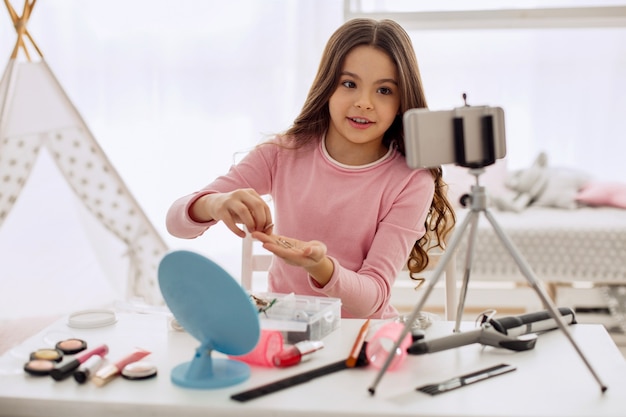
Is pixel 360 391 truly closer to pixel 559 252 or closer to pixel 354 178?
pixel 354 178

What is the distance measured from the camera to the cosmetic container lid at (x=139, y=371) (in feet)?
3.03

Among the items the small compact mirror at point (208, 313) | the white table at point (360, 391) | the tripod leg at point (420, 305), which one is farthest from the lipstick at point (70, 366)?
the tripod leg at point (420, 305)

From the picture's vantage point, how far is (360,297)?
50.6 inches

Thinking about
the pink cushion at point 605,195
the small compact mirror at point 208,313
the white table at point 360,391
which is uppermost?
the small compact mirror at point 208,313

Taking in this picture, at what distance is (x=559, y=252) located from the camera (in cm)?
288

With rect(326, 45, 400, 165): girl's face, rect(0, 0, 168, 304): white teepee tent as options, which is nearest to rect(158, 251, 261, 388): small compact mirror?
rect(326, 45, 400, 165): girl's face

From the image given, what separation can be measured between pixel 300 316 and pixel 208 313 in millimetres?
193

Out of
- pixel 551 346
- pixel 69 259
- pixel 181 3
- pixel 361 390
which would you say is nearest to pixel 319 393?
pixel 361 390

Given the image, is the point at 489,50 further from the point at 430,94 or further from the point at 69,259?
the point at 69,259

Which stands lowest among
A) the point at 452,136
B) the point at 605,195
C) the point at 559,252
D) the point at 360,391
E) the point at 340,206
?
the point at 559,252

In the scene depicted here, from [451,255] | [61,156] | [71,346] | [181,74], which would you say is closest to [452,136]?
[451,255]

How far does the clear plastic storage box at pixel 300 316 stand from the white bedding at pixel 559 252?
1786 mm

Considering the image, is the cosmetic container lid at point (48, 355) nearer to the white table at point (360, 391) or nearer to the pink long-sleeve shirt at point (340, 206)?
the white table at point (360, 391)

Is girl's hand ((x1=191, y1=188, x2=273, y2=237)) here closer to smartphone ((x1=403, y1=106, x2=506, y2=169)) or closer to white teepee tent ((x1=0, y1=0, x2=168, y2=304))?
smartphone ((x1=403, y1=106, x2=506, y2=169))
